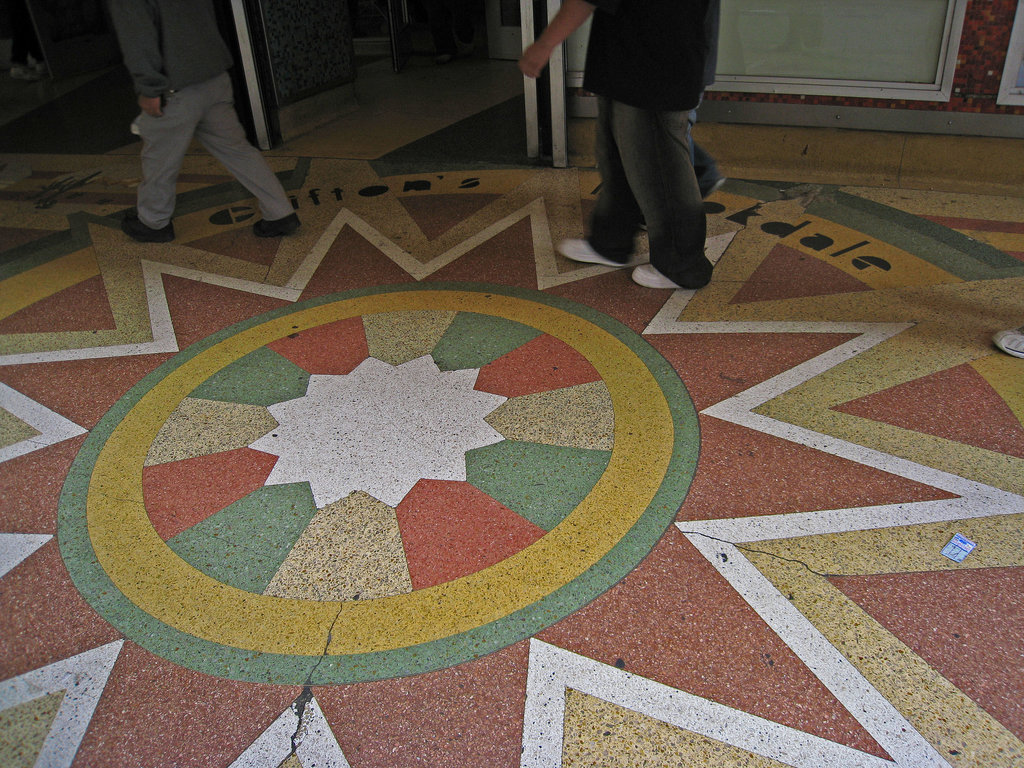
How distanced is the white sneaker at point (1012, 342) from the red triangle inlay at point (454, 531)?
6.52 ft

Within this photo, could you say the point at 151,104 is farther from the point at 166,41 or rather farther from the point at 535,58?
the point at 535,58

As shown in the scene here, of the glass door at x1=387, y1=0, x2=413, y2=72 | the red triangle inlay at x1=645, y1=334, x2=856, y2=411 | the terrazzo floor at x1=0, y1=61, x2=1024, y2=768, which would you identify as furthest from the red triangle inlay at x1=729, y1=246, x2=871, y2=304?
the glass door at x1=387, y1=0, x2=413, y2=72

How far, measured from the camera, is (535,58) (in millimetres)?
3000

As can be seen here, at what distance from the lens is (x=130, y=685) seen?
1.85 metres

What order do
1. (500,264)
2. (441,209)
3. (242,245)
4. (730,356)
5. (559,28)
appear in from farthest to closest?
(441,209) < (242,245) < (500,264) < (730,356) < (559,28)

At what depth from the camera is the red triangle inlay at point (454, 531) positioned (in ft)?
6.97

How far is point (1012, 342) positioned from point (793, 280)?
925mm

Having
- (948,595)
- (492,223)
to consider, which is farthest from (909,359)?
(492,223)

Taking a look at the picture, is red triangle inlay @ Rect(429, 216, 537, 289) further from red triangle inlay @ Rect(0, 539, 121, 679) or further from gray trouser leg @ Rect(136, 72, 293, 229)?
red triangle inlay @ Rect(0, 539, 121, 679)

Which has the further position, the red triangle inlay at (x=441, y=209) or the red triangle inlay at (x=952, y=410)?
the red triangle inlay at (x=441, y=209)

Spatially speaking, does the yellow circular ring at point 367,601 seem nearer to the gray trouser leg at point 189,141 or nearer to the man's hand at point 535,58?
the man's hand at point 535,58

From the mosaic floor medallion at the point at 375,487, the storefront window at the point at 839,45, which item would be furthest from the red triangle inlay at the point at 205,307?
the storefront window at the point at 839,45

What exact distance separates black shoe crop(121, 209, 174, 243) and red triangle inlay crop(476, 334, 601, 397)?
2.37 meters

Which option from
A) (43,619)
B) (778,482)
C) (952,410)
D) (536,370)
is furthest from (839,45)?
(43,619)
